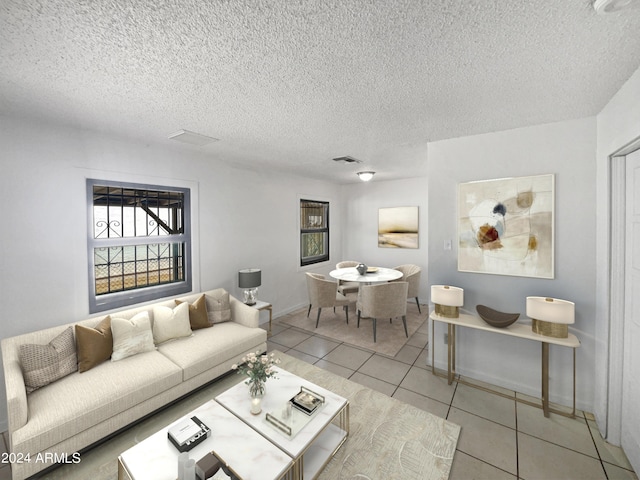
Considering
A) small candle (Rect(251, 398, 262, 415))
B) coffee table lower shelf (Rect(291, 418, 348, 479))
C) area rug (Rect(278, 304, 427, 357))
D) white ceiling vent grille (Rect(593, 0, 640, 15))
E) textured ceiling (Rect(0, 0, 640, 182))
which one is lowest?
coffee table lower shelf (Rect(291, 418, 348, 479))

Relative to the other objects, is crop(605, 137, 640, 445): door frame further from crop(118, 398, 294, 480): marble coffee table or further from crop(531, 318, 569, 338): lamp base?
crop(118, 398, 294, 480): marble coffee table

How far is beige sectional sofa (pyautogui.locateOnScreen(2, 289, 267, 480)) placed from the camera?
171cm

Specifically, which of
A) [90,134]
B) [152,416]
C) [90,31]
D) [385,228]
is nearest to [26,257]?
[90,134]

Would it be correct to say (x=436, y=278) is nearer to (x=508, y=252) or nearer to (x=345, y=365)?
(x=508, y=252)

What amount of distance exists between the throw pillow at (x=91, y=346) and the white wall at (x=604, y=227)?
4.12 metres

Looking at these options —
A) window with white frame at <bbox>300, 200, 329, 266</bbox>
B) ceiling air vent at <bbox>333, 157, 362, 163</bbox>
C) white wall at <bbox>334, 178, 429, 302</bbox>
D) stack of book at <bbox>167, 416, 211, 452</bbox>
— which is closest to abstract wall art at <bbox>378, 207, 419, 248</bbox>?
white wall at <bbox>334, 178, 429, 302</bbox>

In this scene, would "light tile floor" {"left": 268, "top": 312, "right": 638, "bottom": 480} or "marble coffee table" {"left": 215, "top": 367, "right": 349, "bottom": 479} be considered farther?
"light tile floor" {"left": 268, "top": 312, "right": 638, "bottom": 480}

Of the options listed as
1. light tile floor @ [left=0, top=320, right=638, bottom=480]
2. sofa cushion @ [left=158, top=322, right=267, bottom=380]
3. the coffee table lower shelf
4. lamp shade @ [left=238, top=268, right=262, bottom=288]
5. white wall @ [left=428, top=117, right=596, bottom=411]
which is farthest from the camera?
lamp shade @ [left=238, top=268, right=262, bottom=288]

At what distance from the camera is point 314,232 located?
5.86 m

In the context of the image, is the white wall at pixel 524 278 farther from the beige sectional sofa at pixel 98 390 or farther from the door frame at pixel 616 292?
the beige sectional sofa at pixel 98 390

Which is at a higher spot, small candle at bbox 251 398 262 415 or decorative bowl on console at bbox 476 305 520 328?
decorative bowl on console at bbox 476 305 520 328

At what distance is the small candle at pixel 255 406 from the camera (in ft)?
6.21

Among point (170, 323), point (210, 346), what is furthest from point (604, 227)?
point (170, 323)

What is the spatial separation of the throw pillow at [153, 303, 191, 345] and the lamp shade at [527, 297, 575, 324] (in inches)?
132
